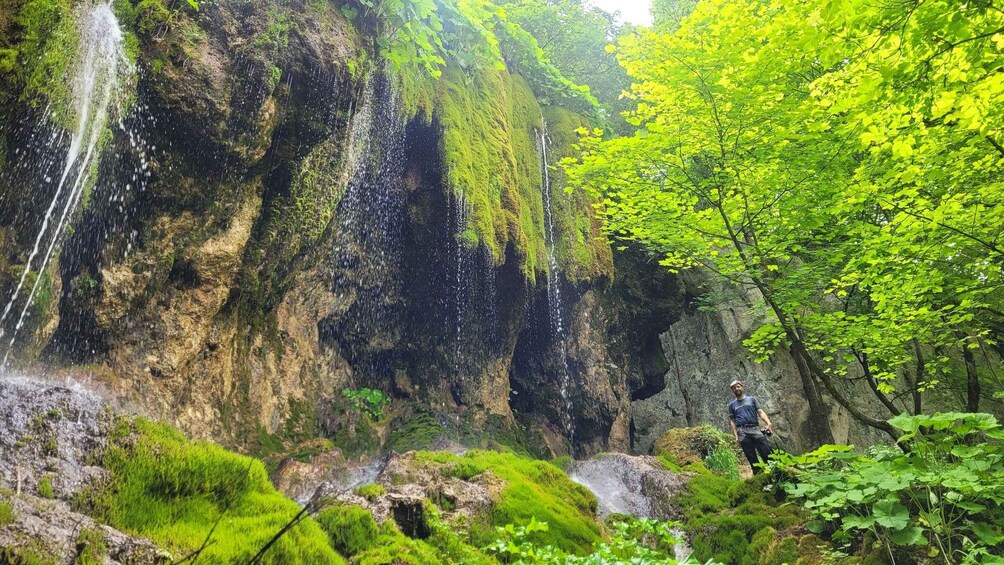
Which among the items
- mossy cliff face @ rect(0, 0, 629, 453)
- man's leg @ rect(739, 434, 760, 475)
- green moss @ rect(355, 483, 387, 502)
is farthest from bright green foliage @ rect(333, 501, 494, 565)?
man's leg @ rect(739, 434, 760, 475)

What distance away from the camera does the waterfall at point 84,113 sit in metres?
5.82

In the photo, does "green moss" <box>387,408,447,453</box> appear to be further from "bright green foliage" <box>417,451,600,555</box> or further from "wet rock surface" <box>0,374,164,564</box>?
"wet rock surface" <box>0,374,164,564</box>

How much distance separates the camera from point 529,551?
336 centimetres

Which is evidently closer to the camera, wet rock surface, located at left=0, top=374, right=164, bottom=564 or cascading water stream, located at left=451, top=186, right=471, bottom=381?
wet rock surface, located at left=0, top=374, right=164, bottom=564

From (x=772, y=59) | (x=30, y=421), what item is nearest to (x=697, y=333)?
(x=772, y=59)

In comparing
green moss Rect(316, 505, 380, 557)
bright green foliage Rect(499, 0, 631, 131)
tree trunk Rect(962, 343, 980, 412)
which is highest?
bright green foliage Rect(499, 0, 631, 131)

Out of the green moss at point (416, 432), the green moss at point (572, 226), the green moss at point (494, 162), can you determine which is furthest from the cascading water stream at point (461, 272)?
the green moss at point (572, 226)

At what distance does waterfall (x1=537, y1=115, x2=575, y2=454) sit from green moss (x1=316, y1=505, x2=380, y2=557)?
9646mm

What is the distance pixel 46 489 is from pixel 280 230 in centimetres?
607

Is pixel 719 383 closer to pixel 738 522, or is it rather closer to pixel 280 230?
pixel 738 522

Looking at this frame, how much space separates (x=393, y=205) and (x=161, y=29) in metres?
4.85

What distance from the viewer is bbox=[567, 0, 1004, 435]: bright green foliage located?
552cm

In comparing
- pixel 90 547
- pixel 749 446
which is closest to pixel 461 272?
pixel 749 446

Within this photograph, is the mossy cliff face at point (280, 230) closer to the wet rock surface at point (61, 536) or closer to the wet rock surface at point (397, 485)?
the wet rock surface at point (397, 485)
